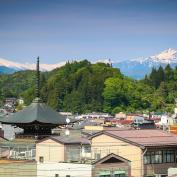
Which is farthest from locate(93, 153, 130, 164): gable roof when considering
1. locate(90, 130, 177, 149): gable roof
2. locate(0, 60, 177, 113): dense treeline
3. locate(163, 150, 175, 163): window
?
locate(0, 60, 177, 113): dense treeline

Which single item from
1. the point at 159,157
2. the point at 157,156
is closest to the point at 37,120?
the point at 157,156

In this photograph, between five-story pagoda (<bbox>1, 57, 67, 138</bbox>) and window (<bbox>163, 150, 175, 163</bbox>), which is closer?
five-story pagoda (<bbox>1, 57, 67, 138</bbox>)

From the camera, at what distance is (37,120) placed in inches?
1165

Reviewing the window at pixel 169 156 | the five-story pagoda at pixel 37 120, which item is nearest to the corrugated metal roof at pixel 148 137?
the window at pixel 169 156

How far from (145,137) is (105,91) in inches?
4183

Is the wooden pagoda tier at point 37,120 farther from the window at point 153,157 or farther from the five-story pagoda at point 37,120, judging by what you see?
the window at point 153,157

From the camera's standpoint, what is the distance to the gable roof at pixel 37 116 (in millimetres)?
29859

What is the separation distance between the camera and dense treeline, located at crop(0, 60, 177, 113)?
133 meters

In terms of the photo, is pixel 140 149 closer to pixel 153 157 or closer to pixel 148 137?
pixel 153 157

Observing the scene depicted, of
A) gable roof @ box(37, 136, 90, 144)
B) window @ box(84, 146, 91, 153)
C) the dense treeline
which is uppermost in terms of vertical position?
the dense treeline

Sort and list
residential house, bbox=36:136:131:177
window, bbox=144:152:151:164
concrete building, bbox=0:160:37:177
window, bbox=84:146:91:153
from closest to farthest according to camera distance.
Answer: concrete building, bbox=0:160:37:177, residential house, bbox=36:136:131:177, window, bbox=144:152:151:164, window, bbox=84:146:91:153

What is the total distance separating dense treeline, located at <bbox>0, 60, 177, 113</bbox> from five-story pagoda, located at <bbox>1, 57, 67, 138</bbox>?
95.4 meters

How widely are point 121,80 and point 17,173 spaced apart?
115 meters

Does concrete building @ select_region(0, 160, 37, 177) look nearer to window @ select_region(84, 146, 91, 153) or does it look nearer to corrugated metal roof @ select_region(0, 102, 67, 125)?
corrugated metal roof @ select_region(0, 102, 67, 125)
